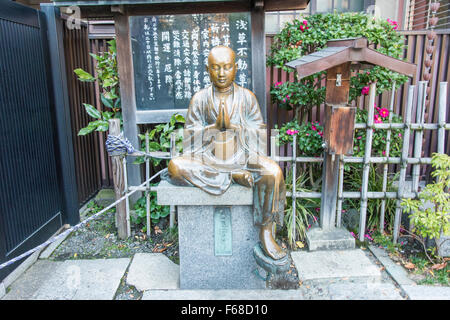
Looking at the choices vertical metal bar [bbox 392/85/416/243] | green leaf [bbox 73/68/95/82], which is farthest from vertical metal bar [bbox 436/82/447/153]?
green leaf [bbox 73/68/95/82]

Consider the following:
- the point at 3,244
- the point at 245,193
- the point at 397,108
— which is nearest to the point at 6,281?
the point at 3,244

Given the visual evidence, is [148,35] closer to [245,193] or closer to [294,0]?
[294,0]

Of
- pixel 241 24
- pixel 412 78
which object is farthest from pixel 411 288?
pixel 412 78

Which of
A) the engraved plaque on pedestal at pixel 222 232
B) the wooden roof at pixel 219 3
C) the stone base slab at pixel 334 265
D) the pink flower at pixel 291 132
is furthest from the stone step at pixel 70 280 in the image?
the wooden roof at pixel 219 3

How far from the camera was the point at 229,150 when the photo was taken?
346 cm

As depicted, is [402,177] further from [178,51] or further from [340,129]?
[178,51]

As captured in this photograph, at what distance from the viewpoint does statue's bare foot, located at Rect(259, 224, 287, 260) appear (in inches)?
127

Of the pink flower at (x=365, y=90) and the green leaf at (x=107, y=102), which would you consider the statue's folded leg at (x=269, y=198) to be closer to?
the pink flower at (x=365, y=90)

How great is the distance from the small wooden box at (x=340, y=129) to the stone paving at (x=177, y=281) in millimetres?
1230

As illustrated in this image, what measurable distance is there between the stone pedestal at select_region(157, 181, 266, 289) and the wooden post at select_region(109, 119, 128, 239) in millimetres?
1138

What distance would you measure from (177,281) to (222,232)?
28.7 inches

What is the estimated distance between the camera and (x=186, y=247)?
3.48 meters

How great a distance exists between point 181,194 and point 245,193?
601mm

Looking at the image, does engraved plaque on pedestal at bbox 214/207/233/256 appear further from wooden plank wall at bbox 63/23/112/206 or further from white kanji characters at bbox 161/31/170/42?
wooden plank wall at bbox 63/23/112/206
